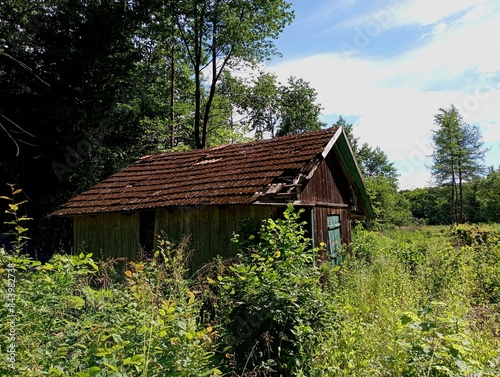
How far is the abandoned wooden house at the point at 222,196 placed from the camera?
28.1 ft

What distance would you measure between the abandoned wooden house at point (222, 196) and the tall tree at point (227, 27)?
375 inches

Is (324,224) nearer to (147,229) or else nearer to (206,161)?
(206,161)

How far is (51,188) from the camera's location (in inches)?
720

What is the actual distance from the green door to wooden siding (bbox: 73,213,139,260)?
5433 millimetres

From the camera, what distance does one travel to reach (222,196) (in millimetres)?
8500

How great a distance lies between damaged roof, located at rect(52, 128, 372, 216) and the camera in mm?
8570

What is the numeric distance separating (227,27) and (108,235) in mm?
13695

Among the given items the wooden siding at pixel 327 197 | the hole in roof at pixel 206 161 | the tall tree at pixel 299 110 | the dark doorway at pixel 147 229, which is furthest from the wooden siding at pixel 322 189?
the tall tree at pixel 299 110

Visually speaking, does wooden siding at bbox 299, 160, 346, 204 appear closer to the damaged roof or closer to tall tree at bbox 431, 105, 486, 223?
the damaged roof

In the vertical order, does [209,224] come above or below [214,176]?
below

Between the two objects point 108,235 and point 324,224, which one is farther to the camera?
point 108,235

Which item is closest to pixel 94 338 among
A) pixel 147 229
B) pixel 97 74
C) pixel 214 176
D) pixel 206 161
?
pixel 214 176

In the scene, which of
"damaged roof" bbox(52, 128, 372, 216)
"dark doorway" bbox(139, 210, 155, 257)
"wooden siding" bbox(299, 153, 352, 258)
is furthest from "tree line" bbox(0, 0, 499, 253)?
"wooden siding" bbox(299, 153, 352, 258)

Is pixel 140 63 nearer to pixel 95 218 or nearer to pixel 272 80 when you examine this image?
pixel 272 80
